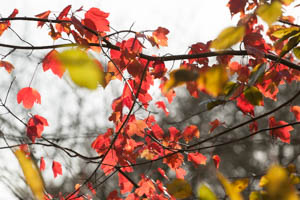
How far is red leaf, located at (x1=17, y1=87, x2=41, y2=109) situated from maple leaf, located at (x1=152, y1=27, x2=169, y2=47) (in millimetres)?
607

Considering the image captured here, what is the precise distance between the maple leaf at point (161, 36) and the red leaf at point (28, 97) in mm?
607

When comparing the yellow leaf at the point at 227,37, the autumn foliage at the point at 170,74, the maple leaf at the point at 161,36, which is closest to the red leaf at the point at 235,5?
the autumn foliage at the point at 170,74

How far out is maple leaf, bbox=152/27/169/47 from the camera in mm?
1197

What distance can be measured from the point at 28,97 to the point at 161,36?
0.67m

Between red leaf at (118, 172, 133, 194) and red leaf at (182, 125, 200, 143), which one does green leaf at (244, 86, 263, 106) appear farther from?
red leaf at (118, 172, 133, 194)

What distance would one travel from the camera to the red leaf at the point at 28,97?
4.56 feet

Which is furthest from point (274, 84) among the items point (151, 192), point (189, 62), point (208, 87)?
point (208, 87)

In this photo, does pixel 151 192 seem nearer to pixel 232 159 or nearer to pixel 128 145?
pixel 128 145

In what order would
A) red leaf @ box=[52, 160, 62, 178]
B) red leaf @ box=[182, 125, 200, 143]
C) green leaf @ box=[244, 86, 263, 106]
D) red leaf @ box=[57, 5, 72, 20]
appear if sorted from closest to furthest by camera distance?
1. green leaf @ box=[244, 86, 263, 106]
2. red leaf @ box=[57, 5, 72, 20]
3. red leaf @ box=[182, 125, 200, 143]
4. red leaf @ box=[52, 160, 62, 178]

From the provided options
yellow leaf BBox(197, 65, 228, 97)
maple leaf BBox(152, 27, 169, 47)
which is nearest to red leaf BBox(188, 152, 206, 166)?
maple leaf BBox(152, 27, 169, 47)

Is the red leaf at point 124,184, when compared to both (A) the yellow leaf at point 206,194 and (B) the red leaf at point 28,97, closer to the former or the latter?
(B) the red leaf at point 28,97

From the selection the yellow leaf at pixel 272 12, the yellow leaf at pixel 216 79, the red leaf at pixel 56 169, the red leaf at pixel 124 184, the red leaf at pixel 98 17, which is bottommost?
the yellow leaf at pixel 216 79

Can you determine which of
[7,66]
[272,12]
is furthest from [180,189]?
[7,66]

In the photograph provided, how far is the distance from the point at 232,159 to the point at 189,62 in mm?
4320
